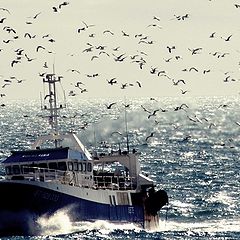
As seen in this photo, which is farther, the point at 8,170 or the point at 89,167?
the point at 89,167

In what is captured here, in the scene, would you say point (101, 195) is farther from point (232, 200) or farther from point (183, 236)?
point (232, 200)

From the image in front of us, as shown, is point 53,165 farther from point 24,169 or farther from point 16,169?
point 16,169

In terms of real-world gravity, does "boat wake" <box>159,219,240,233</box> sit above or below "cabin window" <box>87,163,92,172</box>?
below

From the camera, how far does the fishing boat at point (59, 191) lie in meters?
93.8

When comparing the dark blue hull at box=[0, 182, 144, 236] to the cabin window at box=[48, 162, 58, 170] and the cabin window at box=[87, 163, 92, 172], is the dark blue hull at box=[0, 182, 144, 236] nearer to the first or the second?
the cabin window at box=[48, 162, 58, 170]

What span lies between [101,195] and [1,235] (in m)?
11.0

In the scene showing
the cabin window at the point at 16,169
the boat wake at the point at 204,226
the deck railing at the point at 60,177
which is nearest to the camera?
the deck railing at the point at 60,177

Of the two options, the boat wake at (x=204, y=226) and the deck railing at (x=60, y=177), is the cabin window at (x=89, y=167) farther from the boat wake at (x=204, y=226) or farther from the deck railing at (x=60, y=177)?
the boat wake at (x=204, y=226)

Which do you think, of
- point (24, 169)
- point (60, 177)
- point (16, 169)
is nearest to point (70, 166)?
point (60, 177)

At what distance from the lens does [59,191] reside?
94875mm

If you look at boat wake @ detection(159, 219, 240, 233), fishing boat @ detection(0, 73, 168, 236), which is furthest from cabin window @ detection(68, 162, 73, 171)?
boat wake @ detection(159, 219, 240, 233)

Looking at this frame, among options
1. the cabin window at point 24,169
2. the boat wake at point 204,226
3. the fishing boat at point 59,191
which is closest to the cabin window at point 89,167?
the fishing boat at point 59,191

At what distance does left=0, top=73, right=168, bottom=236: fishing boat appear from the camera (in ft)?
308

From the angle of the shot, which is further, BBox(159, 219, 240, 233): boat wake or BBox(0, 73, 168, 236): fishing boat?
BBox(159, 219, 240, 233): boat wake
